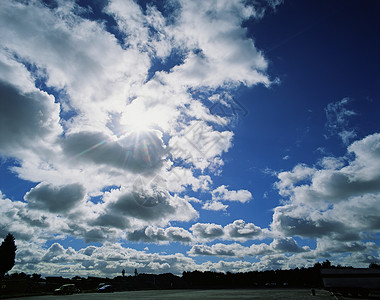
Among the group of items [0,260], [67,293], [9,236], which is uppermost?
[9,236]

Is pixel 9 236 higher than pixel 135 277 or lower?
higher

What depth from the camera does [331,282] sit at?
4791cm

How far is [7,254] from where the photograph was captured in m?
95.4

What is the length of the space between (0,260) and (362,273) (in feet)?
372

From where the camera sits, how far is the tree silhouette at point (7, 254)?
93750mm

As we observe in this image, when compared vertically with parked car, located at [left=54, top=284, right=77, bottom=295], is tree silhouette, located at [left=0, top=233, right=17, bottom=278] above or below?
above

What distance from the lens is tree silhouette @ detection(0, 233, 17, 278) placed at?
9375cm

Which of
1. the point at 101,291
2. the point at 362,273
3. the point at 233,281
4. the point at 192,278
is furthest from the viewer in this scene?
the point at 192,278

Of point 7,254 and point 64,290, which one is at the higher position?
point 7,254

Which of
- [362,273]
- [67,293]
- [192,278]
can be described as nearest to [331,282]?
[362,273]

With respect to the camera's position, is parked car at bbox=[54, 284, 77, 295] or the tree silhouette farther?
the tree silhouette

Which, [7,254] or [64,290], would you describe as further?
[7,254]

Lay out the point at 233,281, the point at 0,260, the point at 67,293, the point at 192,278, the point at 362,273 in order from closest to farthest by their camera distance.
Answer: the point at 362,273, the point at 67,293, the point at 0,260, the point at 233,281, the point at 192,278

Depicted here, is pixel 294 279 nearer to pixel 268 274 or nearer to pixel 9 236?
pixel 268 274
